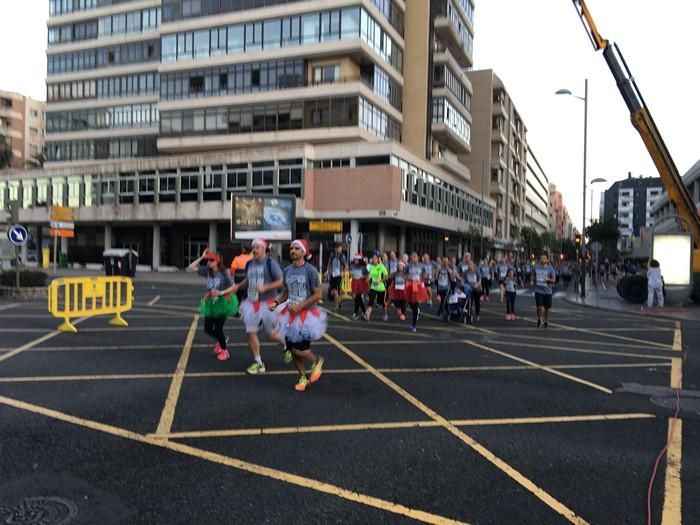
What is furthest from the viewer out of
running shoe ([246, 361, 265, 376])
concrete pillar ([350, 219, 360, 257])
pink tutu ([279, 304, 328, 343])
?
concrete pillar ([350, 219, 360, 257])

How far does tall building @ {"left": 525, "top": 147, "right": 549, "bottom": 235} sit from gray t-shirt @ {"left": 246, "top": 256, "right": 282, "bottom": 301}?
89.6 meters

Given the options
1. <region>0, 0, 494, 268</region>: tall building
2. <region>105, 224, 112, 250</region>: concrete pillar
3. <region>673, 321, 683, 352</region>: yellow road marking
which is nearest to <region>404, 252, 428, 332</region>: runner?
<region>673, 321, 683, 352</region>: yellow road marking

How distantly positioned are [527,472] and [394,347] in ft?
17.7

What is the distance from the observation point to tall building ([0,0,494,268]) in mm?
37344

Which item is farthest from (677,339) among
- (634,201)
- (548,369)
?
(634,201)

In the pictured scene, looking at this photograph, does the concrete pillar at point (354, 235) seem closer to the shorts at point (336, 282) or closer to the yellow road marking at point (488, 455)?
the shorts at point (336, 282)

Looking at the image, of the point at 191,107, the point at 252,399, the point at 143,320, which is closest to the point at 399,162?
the point at 191,107

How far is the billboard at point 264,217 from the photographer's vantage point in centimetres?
A: 2748

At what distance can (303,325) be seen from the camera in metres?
6.15

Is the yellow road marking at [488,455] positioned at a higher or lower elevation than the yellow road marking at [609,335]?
higher

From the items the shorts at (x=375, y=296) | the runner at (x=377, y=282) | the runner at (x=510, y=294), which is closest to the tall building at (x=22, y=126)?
the shorts at (x=375, y=296)

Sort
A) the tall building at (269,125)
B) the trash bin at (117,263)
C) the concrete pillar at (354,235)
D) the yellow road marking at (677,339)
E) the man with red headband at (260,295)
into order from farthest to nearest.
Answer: the tall building at (269,125), the concrete pillar at (354,235), the trash bin at (117,263), the yellow road marking at (677,339), the man with red headband at (260,295)

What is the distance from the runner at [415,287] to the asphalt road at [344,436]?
111 inches

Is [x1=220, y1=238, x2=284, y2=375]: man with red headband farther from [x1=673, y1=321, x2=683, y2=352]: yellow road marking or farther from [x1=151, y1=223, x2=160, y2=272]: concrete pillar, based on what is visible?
[x1=151, y1=223, x2=160, y2=272]: concrete pillar
